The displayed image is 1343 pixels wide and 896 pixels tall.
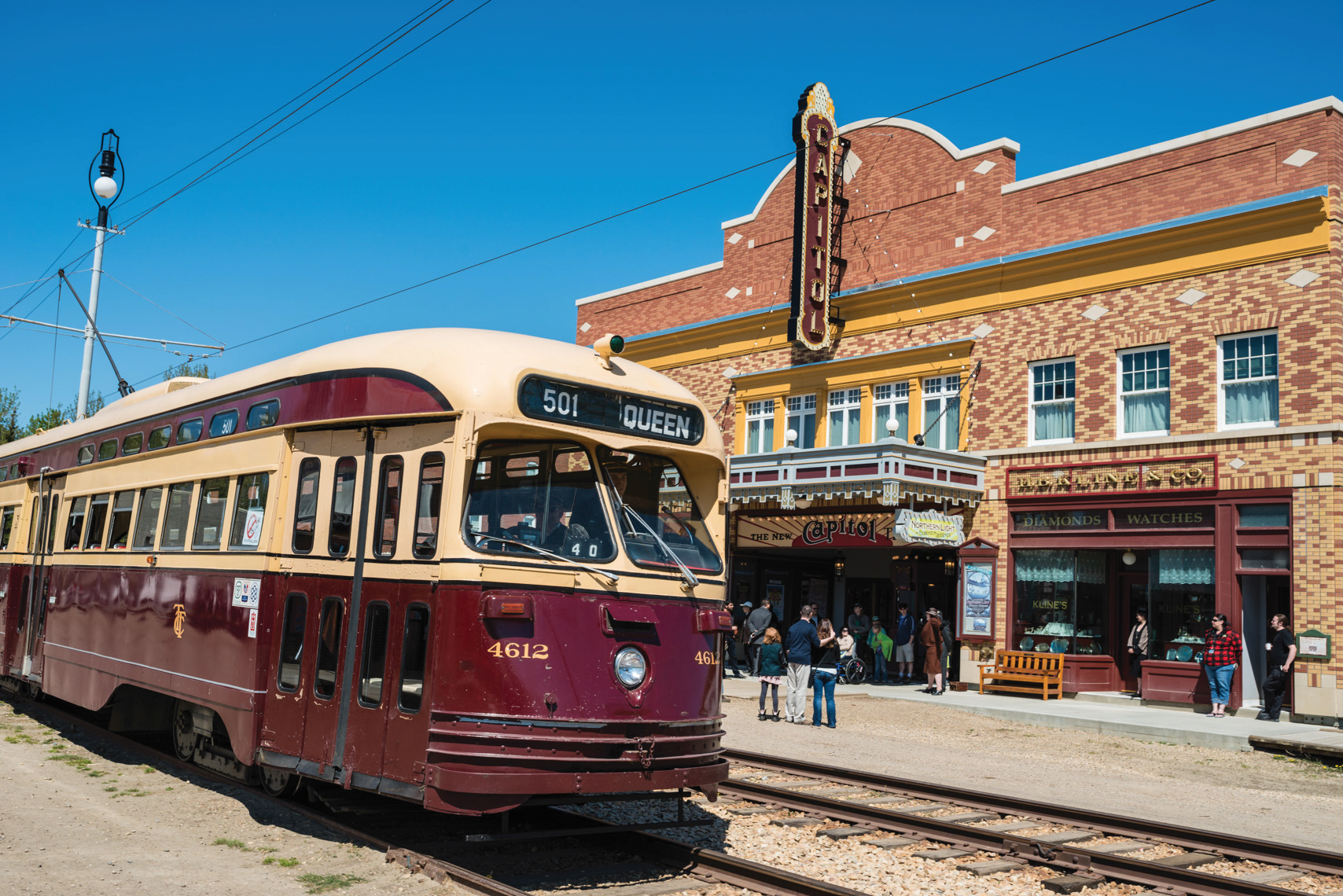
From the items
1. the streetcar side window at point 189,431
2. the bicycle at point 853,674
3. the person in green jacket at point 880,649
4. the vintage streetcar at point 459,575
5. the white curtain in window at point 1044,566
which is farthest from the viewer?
the person in green jacket at point 880,649

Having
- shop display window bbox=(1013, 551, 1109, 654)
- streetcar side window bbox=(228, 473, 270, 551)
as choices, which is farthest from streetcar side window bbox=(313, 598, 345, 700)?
shop display window bbox=(1013, 551, 1109, 654)

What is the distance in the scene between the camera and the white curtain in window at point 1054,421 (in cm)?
2162

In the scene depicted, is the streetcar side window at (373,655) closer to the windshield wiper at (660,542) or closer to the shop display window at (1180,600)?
the windshield wiper at (660,542)

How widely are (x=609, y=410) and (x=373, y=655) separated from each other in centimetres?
217

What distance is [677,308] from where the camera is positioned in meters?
30.4

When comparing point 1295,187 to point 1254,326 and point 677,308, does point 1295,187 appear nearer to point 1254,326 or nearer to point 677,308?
point 1254,326

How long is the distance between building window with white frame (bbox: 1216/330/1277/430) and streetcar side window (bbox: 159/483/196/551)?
16598mm

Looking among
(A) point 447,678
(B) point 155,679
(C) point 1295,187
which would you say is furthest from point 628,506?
(C) point 1295,187

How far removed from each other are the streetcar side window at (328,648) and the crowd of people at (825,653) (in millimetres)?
6034

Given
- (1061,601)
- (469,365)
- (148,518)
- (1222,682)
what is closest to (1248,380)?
(1222,682)

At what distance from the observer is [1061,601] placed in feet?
70.7

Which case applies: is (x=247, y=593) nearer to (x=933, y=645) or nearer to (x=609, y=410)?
(x=609, y=410)

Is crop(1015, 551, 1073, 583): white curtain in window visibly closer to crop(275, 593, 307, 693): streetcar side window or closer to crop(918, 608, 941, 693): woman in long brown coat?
crop(918, 608, 941, 693): woman in long brown coat

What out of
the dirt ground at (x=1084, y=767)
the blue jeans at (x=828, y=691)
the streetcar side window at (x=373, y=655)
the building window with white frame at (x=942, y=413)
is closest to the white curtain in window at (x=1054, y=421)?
the building window with white frame at (x=942, y=413)
